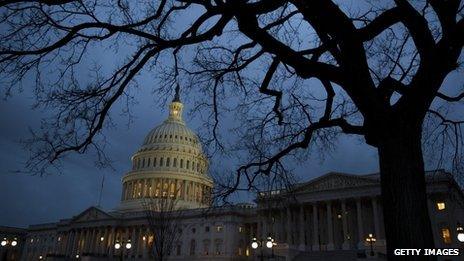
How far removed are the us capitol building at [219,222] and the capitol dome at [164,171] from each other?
281 mm

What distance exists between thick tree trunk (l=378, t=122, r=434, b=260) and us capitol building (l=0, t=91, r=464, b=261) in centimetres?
2315

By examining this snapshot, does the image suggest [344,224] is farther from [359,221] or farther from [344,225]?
[359,221]

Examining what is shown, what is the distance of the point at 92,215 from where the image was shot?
112125 mm

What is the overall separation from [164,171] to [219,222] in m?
32.6

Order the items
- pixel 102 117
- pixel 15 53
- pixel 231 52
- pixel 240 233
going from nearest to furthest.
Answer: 1. pixel 15 53
2. pixel 102 117
3. pixel 231 52
4. pixel 240 233

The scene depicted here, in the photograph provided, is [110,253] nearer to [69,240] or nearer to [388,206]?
[69,240]

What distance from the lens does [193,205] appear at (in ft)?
375

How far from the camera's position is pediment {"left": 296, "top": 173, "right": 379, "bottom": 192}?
69.4 m

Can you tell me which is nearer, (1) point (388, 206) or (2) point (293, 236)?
(1) point (388, 206)

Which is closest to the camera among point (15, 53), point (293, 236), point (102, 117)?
point (15, 53)

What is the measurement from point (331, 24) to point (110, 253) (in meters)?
108

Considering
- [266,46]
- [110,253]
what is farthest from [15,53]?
[110,253]

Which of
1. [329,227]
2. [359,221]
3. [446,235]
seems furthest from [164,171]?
[446,235]

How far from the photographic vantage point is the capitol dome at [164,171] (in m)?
115
